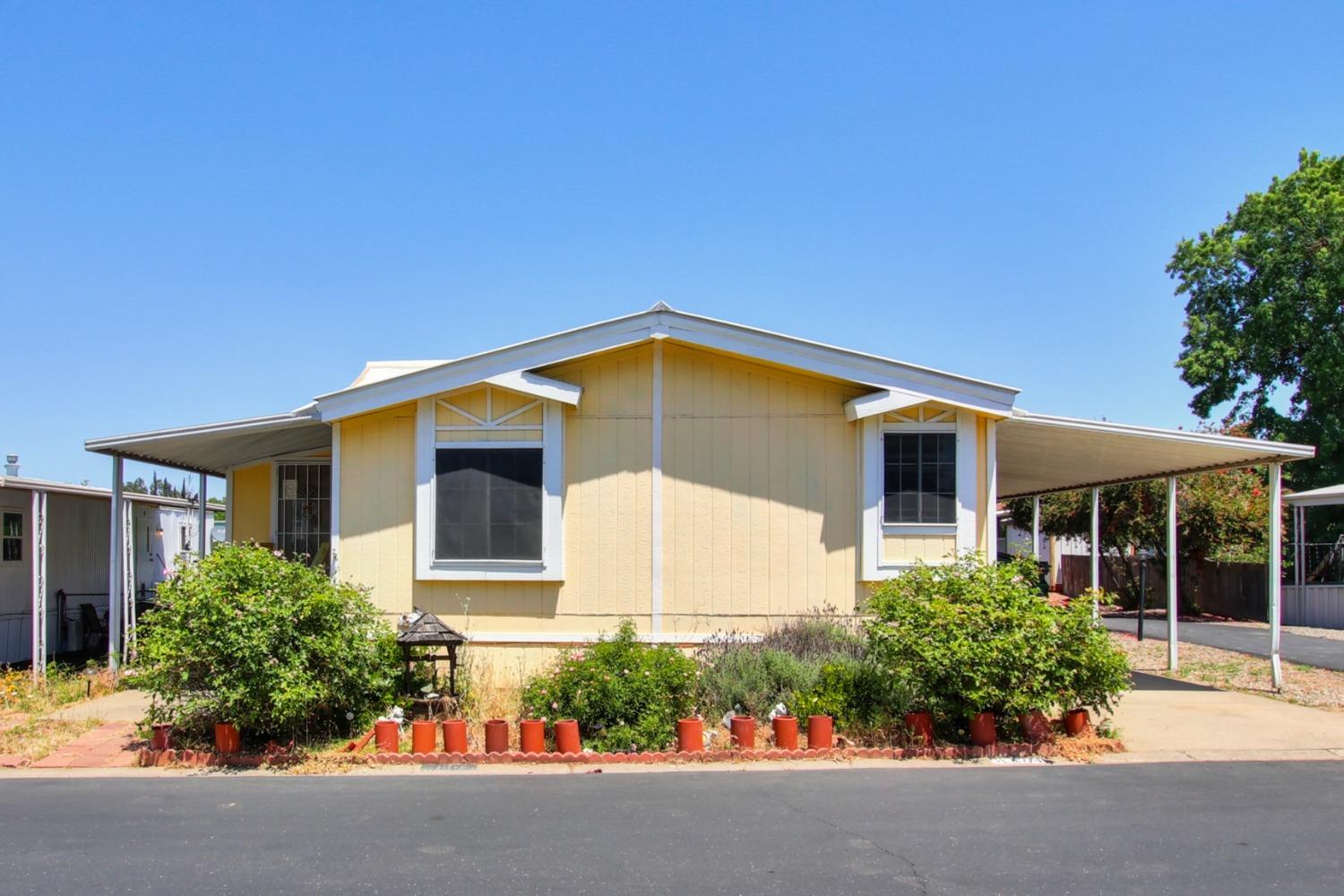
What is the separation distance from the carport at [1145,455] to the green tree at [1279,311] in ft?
50.8

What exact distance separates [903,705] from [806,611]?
1740 mm

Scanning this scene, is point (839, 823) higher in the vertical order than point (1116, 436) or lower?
lower

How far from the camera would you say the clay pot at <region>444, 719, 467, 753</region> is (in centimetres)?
789

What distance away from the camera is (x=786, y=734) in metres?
7.97

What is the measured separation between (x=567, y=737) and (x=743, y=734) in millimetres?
1392

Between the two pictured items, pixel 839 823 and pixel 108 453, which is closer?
pixel 839 823

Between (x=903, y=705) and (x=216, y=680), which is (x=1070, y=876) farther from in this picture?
(x=216, y=680)

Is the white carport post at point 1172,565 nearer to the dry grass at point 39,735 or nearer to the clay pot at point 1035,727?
the clay pot at point 1035,727

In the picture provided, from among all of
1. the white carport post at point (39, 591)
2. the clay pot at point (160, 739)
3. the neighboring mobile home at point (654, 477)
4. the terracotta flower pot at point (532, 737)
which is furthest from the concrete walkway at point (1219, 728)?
the white carport post at point (39, 591)

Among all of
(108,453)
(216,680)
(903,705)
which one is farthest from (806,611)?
(108,453)

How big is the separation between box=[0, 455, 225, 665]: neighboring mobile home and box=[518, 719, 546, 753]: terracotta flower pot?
6150 millimetres

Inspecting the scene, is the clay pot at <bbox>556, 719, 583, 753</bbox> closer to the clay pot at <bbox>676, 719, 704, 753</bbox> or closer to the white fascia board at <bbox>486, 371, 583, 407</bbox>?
the clay pot at <bbox>676, 719, 704, 753</bbox>

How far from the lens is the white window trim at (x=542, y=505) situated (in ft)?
32.4

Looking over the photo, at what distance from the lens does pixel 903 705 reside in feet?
27.7
